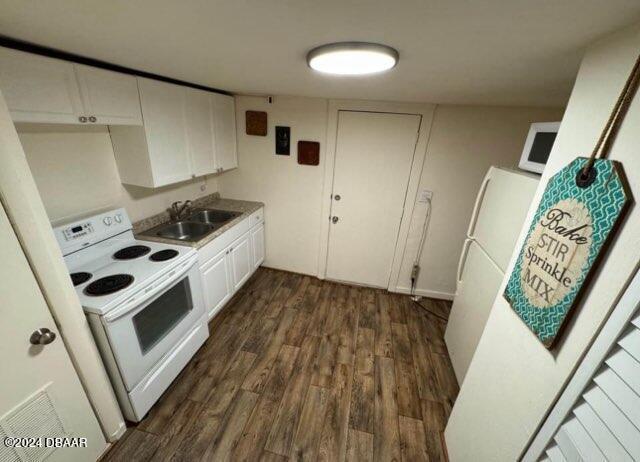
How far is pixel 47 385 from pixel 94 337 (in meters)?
0.24

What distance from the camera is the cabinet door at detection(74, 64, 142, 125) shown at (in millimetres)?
1436

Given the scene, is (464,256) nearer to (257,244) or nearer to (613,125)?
(613,125)

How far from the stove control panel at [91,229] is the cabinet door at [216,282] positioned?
69 centimetres

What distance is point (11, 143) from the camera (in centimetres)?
96

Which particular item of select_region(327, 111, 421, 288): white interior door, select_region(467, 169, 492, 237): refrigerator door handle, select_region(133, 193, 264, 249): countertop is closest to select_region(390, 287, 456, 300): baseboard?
select_region(327, 111, 421, 288): white interior door

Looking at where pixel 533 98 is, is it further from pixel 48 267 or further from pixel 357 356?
pixel 48 267

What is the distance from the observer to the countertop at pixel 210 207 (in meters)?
2.08

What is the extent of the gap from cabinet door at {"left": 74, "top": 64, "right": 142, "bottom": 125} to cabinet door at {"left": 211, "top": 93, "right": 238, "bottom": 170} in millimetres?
866

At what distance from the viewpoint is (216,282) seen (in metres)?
2.37

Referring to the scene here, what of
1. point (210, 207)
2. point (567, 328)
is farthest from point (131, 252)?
point (567, 328)

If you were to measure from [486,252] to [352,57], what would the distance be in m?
1.55

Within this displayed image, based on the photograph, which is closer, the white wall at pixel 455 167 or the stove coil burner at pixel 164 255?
the stove coil burner at pixel 164 255

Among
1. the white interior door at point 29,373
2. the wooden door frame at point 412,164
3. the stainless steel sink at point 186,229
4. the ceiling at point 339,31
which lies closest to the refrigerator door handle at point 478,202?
the ceiling at point 339,31

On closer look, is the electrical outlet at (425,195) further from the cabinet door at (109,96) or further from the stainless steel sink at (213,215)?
the cabinet door at (109,96)
